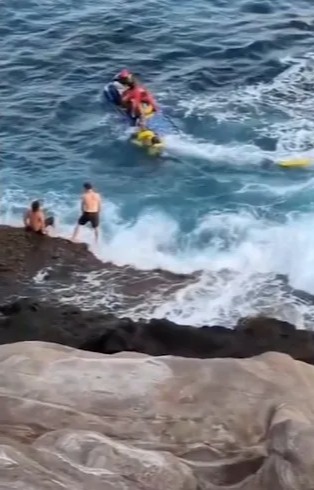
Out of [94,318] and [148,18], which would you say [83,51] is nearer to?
[148,18]

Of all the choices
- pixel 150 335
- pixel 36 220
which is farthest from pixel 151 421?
pixel 36 220

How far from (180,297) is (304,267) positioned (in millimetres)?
2639

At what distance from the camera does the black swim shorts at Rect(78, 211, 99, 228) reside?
61.9 feet

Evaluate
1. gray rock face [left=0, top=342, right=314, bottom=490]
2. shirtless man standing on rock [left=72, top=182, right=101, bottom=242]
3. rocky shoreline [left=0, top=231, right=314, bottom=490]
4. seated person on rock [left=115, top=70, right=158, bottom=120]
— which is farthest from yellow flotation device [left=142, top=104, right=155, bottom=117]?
gray rock face [left=0, top=342, right=314, bottom=490]

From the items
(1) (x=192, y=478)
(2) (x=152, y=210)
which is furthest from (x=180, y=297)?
(1) (x=192, y=478)

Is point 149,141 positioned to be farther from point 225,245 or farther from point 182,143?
point 225,245

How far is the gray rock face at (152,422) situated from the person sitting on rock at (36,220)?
7.00 meters

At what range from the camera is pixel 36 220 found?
18.7m

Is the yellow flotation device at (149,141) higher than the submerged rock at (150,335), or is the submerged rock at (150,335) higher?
the yellow flotation device at (149,141)

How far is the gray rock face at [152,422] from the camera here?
971cm

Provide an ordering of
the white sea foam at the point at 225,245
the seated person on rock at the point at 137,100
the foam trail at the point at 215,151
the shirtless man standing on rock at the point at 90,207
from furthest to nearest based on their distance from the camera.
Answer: the seated person on rock at the point at 137,100 < the foam trail at the point at 215,151 < the shirtless man standing on rock at the point at 90,207 < the white sea foam at the point at 225,245

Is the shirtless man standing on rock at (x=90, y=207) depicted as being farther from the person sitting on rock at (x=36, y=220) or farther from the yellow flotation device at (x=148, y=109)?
the yellow flotation device at (x=148, y=109)

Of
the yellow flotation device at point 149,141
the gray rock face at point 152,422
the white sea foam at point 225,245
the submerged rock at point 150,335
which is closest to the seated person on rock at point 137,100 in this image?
the yellow flotation device at point 149,141

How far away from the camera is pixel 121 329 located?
612 inches
